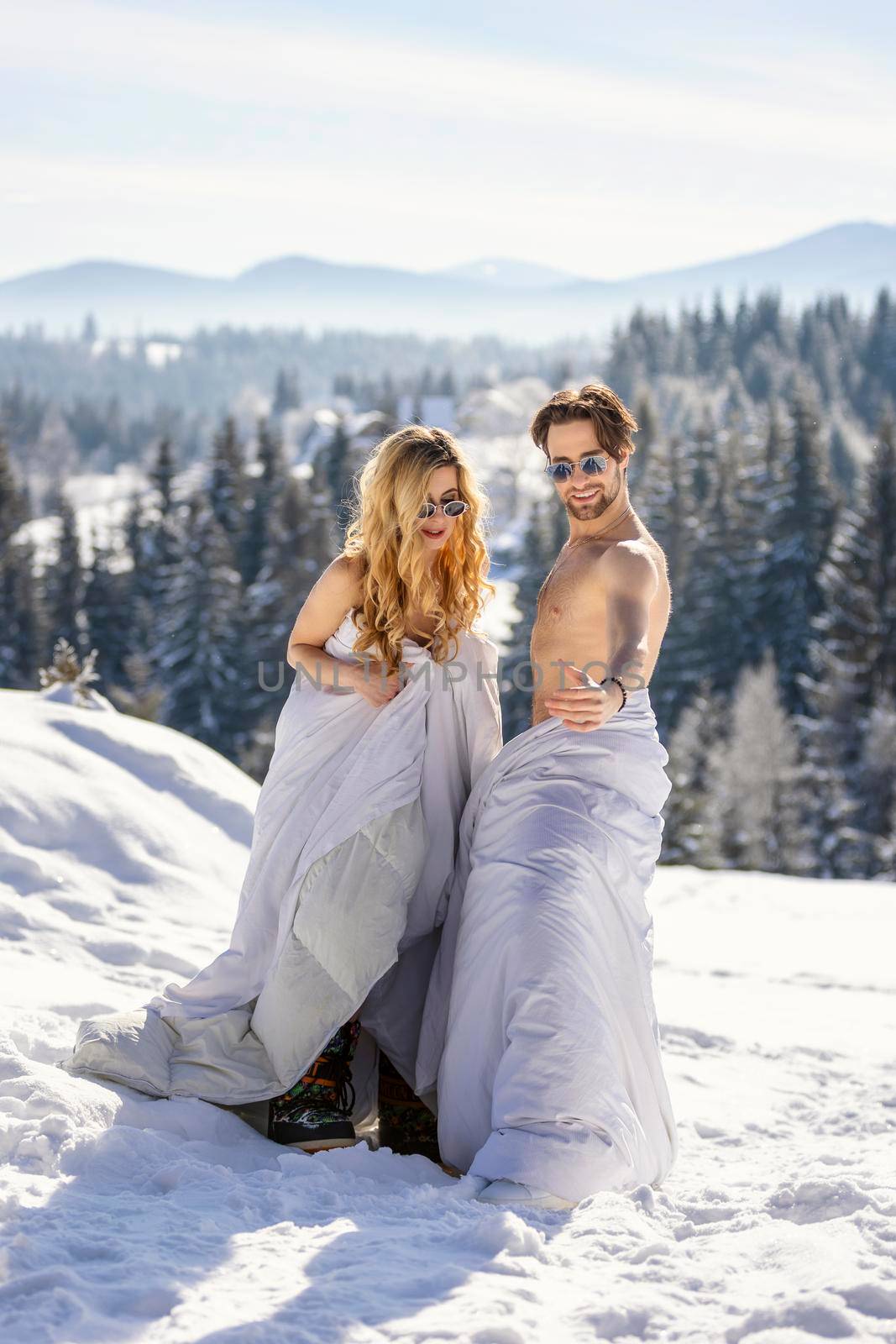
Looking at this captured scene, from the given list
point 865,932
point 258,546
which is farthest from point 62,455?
point 865,932

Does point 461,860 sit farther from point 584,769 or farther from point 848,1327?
point 848,1327

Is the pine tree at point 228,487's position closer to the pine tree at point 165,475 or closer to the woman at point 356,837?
the pine tree at point 165,475

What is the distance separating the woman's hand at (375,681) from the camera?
158 inches

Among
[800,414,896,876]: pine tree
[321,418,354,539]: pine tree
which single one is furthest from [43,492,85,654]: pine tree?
[800,414,896,876]: pine tree

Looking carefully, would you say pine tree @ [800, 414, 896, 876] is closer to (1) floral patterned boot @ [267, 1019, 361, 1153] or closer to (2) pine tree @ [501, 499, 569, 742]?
(2) pine tree @ [501, 499, 569, 742]

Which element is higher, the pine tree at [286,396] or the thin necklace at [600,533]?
the pine tree at [286,396]

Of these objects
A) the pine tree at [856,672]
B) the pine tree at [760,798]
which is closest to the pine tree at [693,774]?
the pine tree at [760,798]

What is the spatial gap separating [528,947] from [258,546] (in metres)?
40.6

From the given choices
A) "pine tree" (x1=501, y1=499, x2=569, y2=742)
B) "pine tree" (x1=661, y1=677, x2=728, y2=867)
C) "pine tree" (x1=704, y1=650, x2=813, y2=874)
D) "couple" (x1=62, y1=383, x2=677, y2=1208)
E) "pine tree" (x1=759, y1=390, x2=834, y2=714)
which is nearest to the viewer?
"couple" (x1=62, y1=383, x2=677, y2=1208)

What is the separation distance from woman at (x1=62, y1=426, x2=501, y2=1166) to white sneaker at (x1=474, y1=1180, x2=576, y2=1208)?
0.73 metres

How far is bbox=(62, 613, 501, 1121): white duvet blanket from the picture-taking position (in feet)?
12.6

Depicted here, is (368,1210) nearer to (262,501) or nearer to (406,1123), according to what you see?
(406,1123)

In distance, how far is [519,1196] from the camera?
128 inches

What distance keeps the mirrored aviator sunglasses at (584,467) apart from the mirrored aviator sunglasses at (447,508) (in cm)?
30
